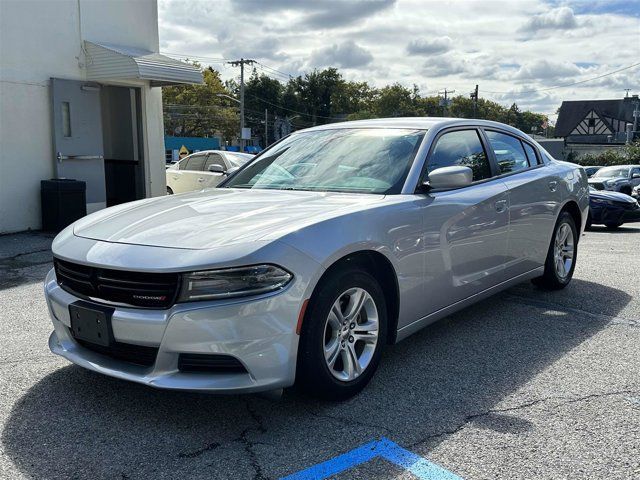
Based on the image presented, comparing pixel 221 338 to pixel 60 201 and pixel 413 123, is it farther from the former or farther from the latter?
pixel 60 201

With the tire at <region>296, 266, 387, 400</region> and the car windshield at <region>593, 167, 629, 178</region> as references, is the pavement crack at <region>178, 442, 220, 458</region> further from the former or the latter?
the car windshield at <region>593, 167, 629, 178</region>

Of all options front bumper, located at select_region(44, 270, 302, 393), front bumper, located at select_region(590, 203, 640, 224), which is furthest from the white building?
front bumper, located at select_region(590, 203, 640, 224)

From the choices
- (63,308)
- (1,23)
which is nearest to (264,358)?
(63,308)

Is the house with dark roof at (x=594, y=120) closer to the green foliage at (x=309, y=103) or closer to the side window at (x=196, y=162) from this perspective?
the green foliage at (x=309, y=103)

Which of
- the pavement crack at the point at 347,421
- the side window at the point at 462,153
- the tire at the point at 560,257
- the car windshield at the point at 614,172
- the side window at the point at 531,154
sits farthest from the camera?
the car windshield at the point at 614,172

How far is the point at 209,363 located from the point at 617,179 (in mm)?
20024

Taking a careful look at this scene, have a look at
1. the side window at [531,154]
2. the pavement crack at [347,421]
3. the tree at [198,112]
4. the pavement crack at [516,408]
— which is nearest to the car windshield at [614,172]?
the side window at [531,154]

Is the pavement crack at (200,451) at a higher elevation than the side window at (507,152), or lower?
lower

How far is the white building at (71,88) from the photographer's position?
10016 millimetres

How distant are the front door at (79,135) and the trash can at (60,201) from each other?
57 centimetres

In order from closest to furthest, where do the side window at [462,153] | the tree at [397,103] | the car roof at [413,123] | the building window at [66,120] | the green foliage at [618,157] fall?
1. the side window at [462,153]
2. the car roof at [413,123]
3. the building window at [66,120]
4. the green foliage at [618,157]
5. the tree at [397,103]

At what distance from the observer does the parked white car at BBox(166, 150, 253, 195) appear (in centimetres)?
1328

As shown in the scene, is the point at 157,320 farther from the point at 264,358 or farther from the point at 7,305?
the point at 7,305

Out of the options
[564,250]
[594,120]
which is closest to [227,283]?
[564,250]
